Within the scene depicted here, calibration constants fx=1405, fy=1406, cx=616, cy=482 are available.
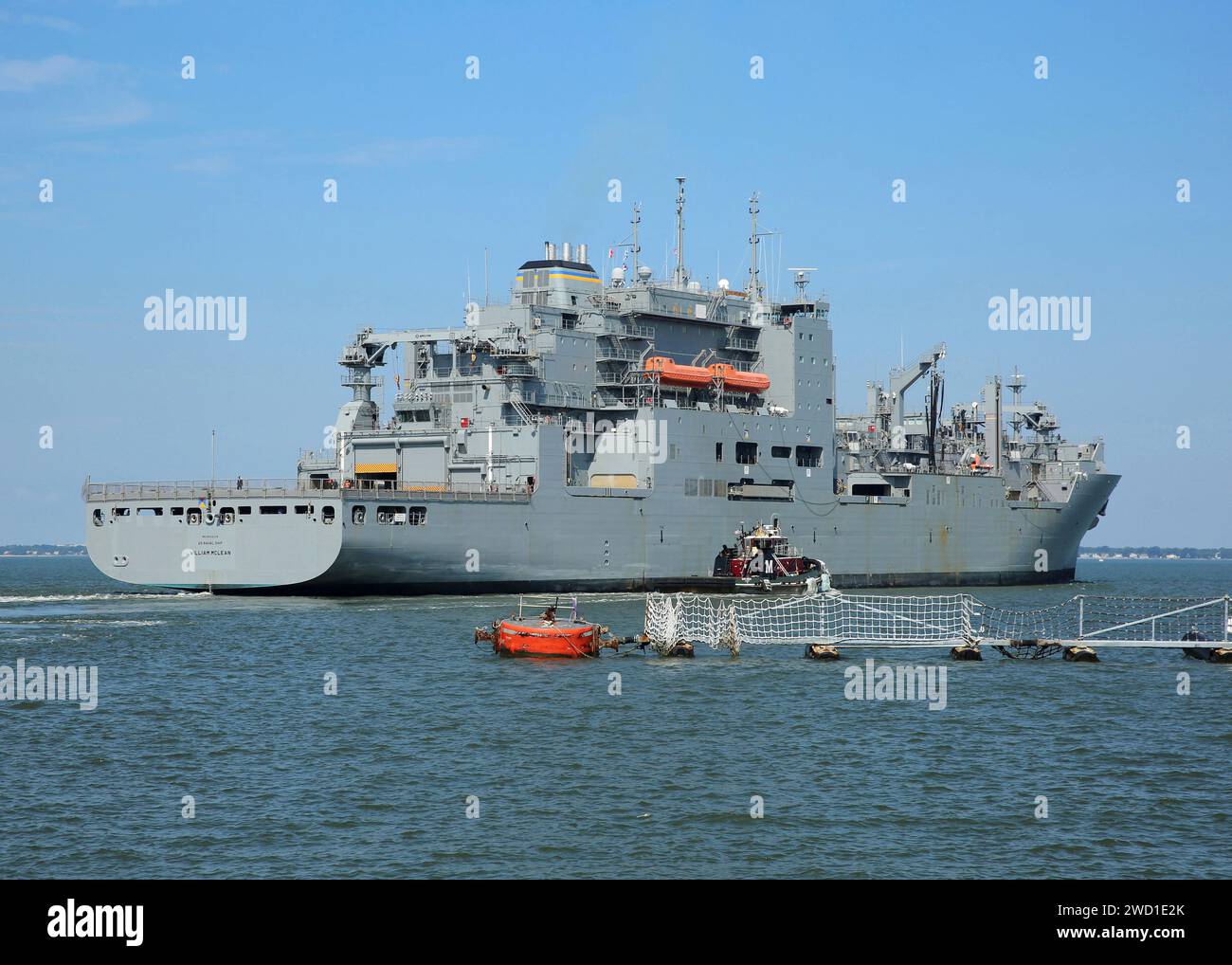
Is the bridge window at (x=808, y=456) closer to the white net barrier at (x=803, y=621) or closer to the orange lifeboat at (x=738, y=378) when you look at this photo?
the orange lifeboat at (x=738, y=378)

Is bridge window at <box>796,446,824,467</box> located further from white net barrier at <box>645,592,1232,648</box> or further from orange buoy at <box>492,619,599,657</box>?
orange buoy at <box>492,619,599,657</box>

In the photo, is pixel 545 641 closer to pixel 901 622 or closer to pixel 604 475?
pixel 901 622

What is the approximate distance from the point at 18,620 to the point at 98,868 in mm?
32468

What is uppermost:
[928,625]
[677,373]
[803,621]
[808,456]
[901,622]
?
[677,373]

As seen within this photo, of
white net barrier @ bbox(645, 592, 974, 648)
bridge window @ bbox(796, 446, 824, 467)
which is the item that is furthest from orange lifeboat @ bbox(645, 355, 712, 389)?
white net barrier @ bbox(645, 592, 974, 648)

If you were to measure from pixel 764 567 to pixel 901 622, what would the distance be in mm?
11948

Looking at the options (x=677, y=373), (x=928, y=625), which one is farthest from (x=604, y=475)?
(x=928, y=625)

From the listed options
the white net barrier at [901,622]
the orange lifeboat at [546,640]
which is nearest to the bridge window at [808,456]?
the white net barrier at [901,622]

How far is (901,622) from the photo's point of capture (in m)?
51.8

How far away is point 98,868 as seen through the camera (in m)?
17.8

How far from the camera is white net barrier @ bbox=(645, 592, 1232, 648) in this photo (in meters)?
40.0

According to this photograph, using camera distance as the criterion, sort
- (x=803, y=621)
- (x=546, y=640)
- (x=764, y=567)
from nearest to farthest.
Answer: (x=546, y=640)
(x=803, y=621)
(x=764, y=567)
